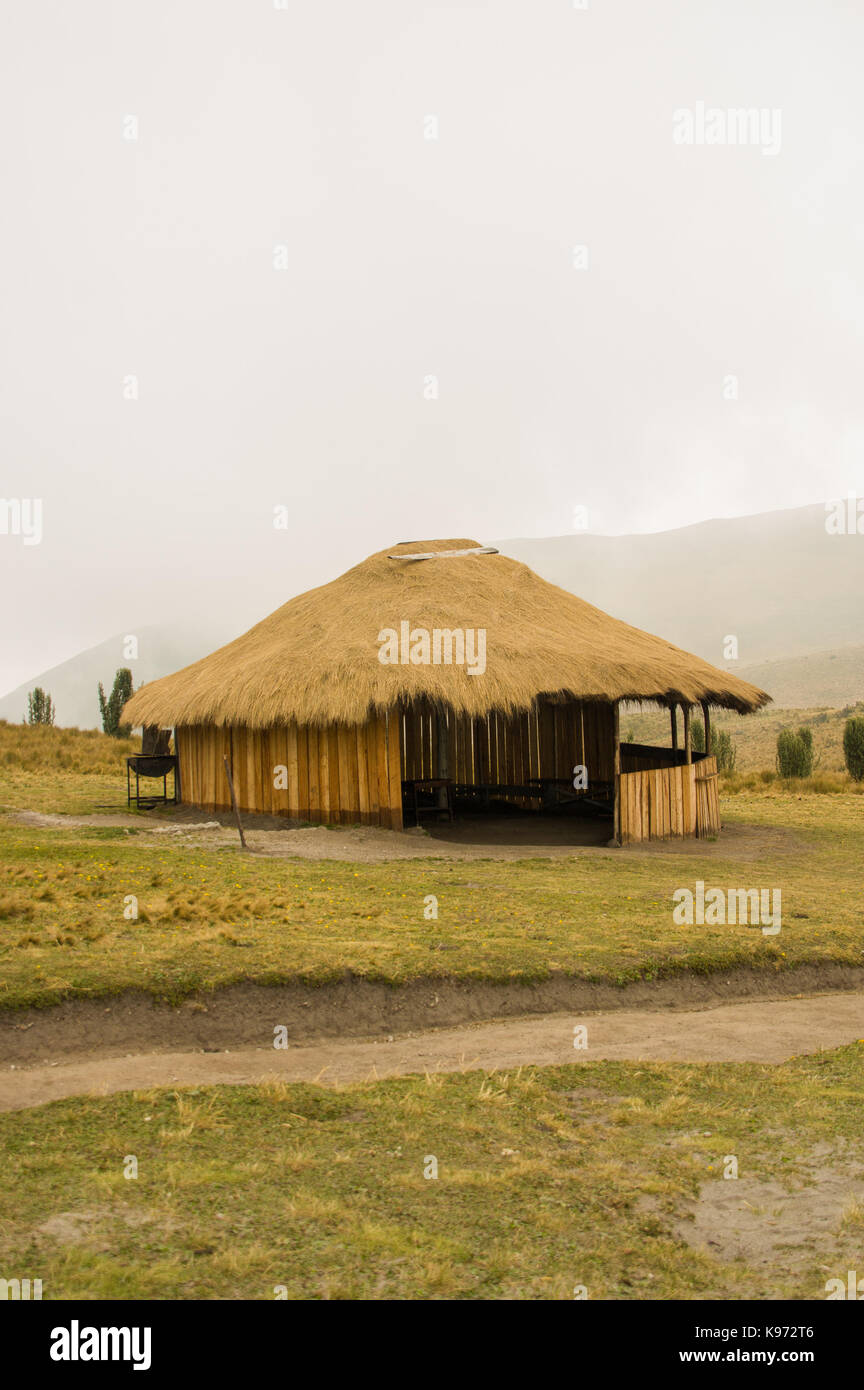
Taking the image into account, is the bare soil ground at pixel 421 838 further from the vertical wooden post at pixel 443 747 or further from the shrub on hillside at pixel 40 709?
the shrub on hillside at pixel 40 709

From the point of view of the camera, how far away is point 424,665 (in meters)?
17.1

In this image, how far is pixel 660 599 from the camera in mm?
169125

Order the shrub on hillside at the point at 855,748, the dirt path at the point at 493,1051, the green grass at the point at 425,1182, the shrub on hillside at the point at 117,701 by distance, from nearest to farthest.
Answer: the green grass at the point at 425,1182, the dirt path at the point at 493,1051, the shrub on hillside at the point at 855,748, the shrub on hillside at the point at 117,701

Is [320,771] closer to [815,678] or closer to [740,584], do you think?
[815,678]

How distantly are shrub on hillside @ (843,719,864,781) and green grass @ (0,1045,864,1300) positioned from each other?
2473 cm

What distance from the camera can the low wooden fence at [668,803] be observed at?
16.7m

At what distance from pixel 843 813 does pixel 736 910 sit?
40.5 ft

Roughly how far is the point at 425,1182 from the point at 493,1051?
2.34m

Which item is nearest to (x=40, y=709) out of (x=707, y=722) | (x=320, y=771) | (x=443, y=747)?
(x=443, y=747)

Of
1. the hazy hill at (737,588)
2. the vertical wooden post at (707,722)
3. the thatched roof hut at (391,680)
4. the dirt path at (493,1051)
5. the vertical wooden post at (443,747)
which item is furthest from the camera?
the hazy hill at (737,588)

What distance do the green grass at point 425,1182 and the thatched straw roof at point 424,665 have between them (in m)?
10.2

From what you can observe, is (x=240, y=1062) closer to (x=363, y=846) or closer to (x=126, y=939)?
(x=126, y=939)

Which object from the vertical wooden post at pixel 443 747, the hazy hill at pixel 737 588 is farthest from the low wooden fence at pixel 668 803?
the hazy hill at pixel 737 588

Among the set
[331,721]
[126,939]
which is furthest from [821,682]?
[126,939]
